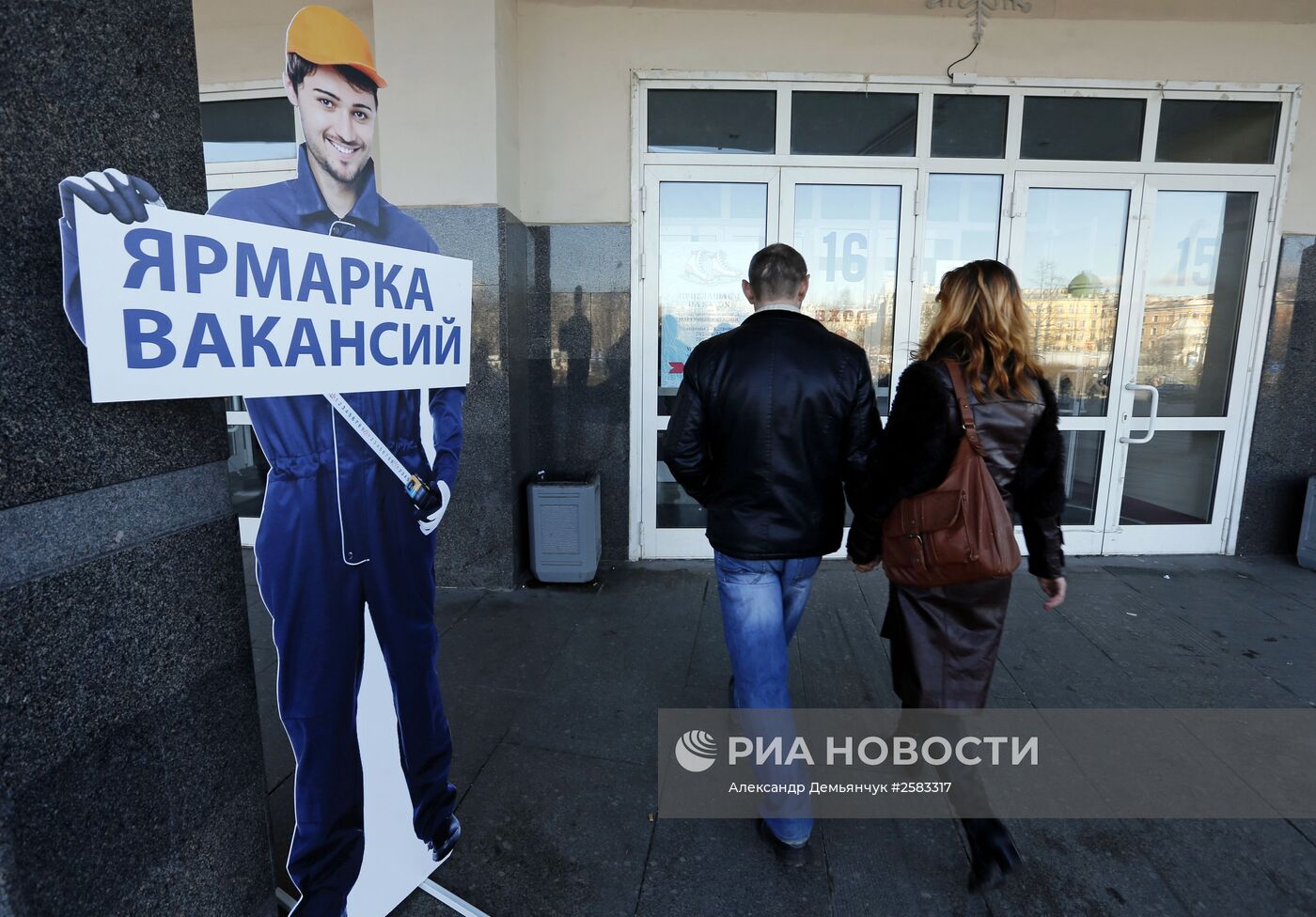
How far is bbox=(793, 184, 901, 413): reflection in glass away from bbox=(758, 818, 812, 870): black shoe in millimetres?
3651

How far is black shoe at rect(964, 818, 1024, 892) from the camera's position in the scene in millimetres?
2102

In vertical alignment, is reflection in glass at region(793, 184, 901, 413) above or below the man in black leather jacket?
above

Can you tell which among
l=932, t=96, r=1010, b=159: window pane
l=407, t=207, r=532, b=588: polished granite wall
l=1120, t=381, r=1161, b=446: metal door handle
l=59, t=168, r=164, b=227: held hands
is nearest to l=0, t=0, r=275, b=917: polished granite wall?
l=59, t=168, r=164, b=227: held hands

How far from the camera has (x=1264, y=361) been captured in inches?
206

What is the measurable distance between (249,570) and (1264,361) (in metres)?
8.14

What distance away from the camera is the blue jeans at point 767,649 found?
2.26 meters

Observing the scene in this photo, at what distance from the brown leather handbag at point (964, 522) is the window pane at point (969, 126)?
3895 millimetres

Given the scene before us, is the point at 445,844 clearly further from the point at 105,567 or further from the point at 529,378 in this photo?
the point at 529,378

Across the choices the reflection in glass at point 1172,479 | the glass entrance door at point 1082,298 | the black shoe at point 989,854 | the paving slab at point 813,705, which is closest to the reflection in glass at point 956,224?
the glass entrance door at point 1082,298

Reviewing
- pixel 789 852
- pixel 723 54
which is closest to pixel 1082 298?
pixel 723 54

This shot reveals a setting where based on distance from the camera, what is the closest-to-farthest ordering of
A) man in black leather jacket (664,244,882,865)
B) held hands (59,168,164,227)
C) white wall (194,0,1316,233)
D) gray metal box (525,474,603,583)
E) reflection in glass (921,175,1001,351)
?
1. held hands (59,168,164,227)
2. man in black leather jacket (664,244,882,865)
3. gray metal box (525,474,603,583)
4. white wall (194,0,1316,233)
5. reflection in glass (921,175,1001,351)

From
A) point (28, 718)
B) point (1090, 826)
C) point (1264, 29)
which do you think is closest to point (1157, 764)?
point (1090, 826)

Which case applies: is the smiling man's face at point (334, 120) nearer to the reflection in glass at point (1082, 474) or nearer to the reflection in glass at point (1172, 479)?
the reflection in glass at point (1082, 474)

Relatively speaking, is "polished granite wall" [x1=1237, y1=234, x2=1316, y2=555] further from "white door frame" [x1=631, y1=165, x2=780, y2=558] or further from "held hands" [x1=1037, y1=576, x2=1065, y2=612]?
"held hands" [x1=1037, y1=576, x2=1065, y2=612]
